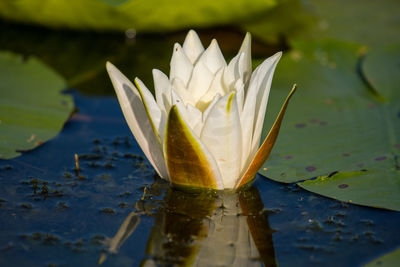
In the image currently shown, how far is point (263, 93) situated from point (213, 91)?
0.75 feet

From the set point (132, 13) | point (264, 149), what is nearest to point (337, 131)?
point (264, 149)

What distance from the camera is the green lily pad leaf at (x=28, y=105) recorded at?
276cm

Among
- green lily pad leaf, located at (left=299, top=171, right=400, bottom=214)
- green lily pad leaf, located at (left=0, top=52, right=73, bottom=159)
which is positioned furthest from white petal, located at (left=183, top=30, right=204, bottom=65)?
green lily pad leaf, located at (left=0, top=52, right=73, bottom=159)

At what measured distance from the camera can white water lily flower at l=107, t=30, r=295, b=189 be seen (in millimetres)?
2049

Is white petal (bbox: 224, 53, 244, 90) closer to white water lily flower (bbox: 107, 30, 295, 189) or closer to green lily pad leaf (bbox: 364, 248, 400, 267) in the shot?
white water lily flower (bbox: 107, 30, 295, 189)

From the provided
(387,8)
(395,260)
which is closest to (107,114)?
(395,260)

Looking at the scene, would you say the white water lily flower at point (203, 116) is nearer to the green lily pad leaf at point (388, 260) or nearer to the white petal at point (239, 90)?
the white petal at point (239, 90)

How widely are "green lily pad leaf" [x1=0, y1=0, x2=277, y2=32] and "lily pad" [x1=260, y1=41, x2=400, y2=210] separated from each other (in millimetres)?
646

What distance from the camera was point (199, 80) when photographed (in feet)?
7.27

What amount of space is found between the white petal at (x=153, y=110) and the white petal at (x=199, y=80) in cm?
18

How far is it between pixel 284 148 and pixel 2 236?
5.00 feet

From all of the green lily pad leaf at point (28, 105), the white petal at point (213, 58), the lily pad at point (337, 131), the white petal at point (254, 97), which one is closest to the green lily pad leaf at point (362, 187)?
the lily pad at point (337, 131)

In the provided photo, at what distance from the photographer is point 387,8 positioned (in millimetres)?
4691

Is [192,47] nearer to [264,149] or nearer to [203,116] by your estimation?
[203,116]
